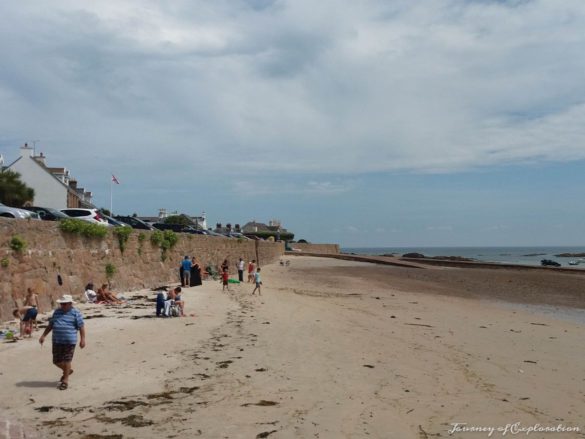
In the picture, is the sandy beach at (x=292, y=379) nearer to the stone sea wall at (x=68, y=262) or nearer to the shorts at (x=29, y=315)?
the shorts at (x=29, y=315)

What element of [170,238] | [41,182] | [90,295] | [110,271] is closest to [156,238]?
[170,238]

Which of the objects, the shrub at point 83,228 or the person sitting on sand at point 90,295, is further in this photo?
the person sitting on sand at point 90,295

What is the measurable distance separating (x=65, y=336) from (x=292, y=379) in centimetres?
320

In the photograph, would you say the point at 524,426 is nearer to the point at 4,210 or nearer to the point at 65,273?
the point at 65,273

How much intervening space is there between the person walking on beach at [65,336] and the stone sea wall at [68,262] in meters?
4.80

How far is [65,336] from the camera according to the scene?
24.6 ft

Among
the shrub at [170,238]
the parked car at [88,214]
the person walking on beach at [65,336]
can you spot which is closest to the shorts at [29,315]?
the person walking on beach at [65,336]

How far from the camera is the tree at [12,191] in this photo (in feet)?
120

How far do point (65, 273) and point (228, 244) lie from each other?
842 inches

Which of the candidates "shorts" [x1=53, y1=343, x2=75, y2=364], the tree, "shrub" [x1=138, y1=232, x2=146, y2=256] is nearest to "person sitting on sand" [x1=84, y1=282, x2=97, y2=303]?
"shrub" [x1=138, y1=232, x2=146, y2=256]

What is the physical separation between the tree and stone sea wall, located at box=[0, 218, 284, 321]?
17.3m

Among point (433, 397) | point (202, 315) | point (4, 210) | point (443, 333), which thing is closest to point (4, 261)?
point (202, 315)

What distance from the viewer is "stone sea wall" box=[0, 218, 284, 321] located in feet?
39.9

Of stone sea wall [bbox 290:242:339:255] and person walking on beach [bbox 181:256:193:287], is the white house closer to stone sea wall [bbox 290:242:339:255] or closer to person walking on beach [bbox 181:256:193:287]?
person walking on beach [bbox 181:256:193:287]
